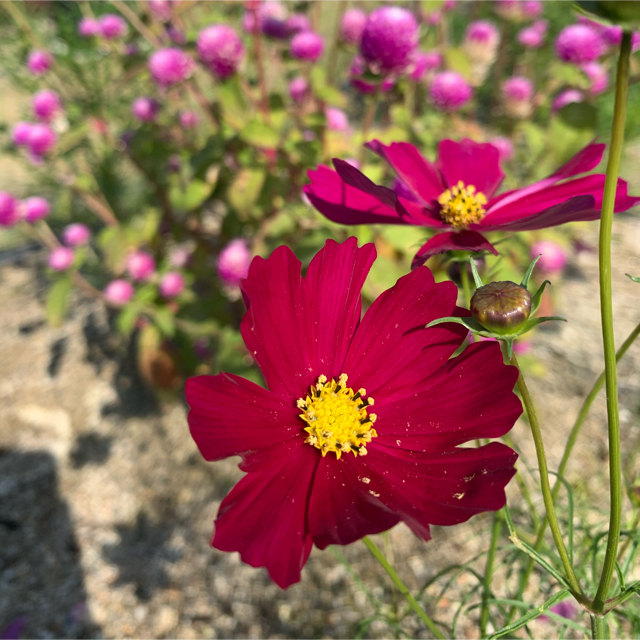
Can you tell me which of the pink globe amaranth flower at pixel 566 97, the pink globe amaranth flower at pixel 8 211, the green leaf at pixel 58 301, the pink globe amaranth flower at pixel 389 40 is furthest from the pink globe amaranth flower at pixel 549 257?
the pink globe amaranth flower at pixel 8 211

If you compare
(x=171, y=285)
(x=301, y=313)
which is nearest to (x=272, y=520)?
(x=301, y=313)

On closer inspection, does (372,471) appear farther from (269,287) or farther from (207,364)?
(207,364)

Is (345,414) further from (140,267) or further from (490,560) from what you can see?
(140,267)

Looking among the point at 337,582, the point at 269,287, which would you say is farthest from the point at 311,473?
the point at 337,582

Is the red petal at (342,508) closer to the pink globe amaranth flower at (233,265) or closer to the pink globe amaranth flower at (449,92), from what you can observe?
the pink globe amaranth flower at (233,265)

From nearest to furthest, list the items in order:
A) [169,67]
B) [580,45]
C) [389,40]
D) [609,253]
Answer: [609,253], [389,40], [169,67], [580,45]

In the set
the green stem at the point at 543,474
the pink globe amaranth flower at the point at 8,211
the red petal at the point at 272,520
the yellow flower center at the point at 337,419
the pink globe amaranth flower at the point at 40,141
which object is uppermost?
the green stem at the point at 543,474
